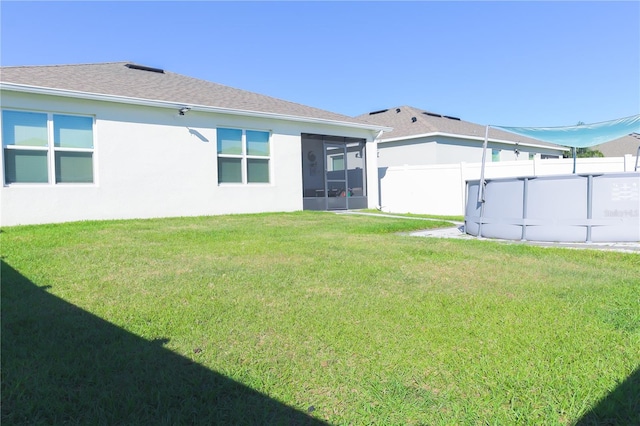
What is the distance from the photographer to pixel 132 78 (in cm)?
1349

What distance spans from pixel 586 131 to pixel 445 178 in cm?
612

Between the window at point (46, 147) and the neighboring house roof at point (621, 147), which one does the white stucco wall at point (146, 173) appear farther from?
→ the neighboring house roof at point (621, 147)

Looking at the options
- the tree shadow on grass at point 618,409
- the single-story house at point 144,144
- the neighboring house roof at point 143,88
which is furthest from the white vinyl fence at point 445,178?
the tree shadow on grass at point 618,409

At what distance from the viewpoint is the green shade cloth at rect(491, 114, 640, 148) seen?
971cm

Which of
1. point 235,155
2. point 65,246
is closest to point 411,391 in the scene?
point 65,246

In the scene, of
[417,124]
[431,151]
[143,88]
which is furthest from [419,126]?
[143,88]

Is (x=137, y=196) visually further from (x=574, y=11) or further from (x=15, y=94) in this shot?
(x=574, y=11)

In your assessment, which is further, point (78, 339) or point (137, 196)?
point (137, 196)

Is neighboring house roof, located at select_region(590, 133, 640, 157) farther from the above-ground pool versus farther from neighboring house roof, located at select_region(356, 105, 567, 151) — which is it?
the above-ground pool

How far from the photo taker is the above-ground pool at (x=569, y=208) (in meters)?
7.46

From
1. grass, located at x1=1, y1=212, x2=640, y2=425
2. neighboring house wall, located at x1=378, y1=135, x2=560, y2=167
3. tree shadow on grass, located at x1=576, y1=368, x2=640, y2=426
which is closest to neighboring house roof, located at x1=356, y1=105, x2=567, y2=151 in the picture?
neighboring house wall, located at x1=378, y1=135, x2=560, y2=167

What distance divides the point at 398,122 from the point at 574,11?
11723mm

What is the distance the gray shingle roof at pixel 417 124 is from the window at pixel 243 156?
32.9 ft

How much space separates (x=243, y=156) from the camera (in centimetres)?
1369
